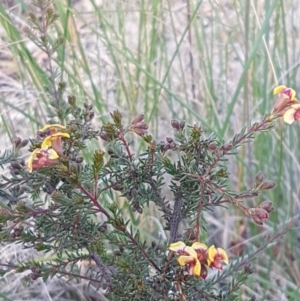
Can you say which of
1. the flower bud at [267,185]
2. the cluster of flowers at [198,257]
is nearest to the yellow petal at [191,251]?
the cluster of flowers at [198,257]

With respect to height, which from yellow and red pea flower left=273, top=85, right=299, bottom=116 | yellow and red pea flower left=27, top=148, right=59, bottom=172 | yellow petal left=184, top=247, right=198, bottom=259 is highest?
yellow and red pea flower left=27, top=148, right=59, bottom=172

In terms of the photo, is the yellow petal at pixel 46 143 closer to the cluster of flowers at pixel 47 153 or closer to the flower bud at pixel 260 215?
the cluster of flowers at pixel 47 153

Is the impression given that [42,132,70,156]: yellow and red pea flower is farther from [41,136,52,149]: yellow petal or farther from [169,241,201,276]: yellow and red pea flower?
[169,241,201,276]: yellow and red pea flower

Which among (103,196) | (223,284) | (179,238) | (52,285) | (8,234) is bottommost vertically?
(223,284)

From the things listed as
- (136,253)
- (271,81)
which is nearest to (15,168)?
(136,253)

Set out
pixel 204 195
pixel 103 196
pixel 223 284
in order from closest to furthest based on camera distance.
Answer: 1. pixel 204 195
2. pixel 103 196
3. pixel 223 284

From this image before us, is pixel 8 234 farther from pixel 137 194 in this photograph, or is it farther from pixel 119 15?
pixel 119 15

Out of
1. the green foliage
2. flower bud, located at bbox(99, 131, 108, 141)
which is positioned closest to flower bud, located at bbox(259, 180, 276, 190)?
the green foliage

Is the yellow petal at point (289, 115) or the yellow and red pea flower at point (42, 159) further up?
the yellow and red pea flower at point (42, 159)
